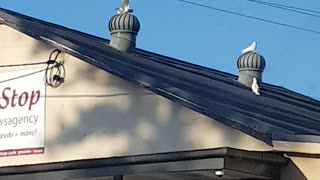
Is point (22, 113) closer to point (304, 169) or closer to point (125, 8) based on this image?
point (304, 169)

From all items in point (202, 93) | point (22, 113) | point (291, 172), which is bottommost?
point (291, 172)

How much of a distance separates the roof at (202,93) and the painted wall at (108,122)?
0.11 meters

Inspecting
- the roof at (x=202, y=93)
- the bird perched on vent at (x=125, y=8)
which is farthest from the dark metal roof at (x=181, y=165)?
the bird perched on vent at (x=125, y=8)

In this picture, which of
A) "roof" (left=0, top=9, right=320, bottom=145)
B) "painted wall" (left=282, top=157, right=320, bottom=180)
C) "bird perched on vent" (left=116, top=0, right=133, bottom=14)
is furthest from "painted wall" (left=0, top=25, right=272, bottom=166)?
"bird perched on vent" (left=116, top=0, right=133, bottom=14)

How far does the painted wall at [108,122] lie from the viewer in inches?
477

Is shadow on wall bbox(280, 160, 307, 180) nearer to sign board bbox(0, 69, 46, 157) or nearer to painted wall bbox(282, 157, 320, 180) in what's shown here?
painted wall bbox(282, 157, 320, 180)

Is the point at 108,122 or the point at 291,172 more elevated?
the point at 108,122

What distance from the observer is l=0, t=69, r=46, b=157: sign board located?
13875mm

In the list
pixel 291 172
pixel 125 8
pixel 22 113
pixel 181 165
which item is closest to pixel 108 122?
pixel 181 165

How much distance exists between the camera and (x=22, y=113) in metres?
14.1

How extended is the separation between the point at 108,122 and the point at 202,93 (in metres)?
1.75

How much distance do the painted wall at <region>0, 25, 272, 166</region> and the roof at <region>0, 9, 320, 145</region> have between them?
0.11m

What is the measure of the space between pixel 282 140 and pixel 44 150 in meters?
3.56

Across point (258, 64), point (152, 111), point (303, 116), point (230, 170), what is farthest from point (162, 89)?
point (258, 64)
